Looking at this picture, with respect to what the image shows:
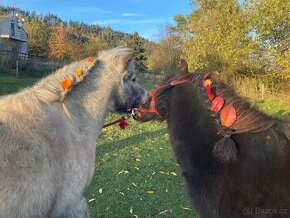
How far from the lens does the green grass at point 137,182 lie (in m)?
6.60

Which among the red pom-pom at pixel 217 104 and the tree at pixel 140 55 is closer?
the red pom-pom at pixel 217 104

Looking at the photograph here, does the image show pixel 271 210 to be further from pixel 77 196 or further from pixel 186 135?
pixel 77 196

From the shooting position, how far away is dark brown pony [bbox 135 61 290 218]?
324cm

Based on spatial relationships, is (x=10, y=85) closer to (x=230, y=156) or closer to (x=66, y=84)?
(x=66, y=84)

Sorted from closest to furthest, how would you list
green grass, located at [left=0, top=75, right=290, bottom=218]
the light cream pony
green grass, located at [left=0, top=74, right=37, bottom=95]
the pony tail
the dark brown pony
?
the dark brown pony → the pony tail → the light cream pony → green grass, located at [left=0, top=75, right=290, bottom=218] → green grass, located at [left=0, top=74, right=37, bottom=95]

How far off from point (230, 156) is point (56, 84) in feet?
6.92

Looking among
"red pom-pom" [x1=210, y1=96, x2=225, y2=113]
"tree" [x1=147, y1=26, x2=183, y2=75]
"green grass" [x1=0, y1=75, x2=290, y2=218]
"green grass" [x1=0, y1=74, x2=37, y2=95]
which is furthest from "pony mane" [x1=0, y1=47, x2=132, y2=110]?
"tree" [x1=147, y1=26, x2=183, y2=75]

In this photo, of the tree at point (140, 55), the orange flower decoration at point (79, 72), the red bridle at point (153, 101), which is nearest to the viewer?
the red bridle at point (153, 101)

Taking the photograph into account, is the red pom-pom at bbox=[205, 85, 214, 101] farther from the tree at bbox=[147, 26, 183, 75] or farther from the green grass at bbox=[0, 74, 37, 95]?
the tree at bbox=[147, 26, 183, 75]

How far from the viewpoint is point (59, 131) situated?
4023mm

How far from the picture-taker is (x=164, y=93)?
4.17 metres

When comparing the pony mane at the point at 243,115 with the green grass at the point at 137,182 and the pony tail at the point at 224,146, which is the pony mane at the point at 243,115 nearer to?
the pony tail at the point at 224,146

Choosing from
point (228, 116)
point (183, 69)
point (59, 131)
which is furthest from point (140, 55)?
point (228, 116)

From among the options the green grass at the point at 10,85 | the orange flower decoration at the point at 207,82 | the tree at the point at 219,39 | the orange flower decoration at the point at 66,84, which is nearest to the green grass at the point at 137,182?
the orange flower decoration at the point at 207,82
